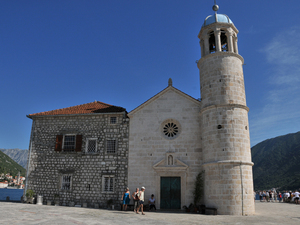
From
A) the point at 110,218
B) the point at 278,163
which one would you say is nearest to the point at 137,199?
the point at 110,218

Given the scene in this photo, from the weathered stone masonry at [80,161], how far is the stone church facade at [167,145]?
8 centimetres

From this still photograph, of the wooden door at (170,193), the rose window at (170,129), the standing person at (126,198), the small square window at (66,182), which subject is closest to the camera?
the standing person at (126,198)

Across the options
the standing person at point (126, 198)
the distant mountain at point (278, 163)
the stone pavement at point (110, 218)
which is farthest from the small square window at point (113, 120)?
the distant mountain at point (278, 163)

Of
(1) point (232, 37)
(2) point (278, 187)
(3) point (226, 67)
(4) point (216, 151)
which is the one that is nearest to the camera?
(4) point (216, 151)

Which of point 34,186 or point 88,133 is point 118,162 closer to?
point 88,133

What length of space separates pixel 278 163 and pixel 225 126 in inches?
5353

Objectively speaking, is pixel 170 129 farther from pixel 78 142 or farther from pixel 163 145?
pixel 78 142

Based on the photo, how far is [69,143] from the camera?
2023cm

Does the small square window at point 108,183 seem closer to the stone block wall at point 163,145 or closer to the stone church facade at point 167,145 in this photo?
→ the stone church facade at point 167,145

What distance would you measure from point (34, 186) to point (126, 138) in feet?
28.1

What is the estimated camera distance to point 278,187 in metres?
105

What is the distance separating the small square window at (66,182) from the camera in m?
19.3

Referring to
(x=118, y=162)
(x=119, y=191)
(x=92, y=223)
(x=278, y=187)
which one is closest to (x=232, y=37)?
(x=118, y=162)

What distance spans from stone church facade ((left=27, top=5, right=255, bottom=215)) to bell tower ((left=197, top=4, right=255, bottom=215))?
0.19 ft
